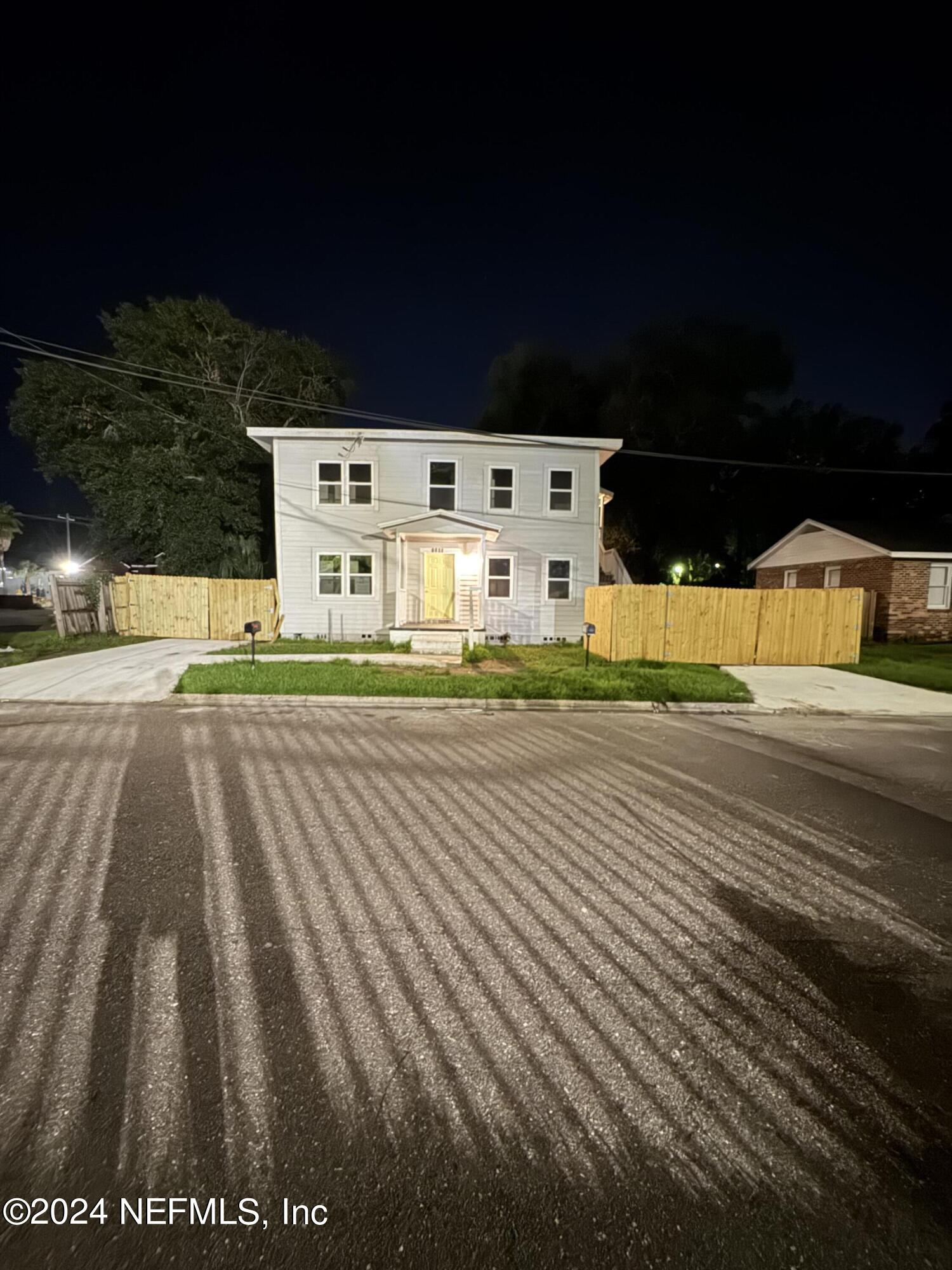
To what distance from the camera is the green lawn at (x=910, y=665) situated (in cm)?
1216

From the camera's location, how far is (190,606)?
18.8 m

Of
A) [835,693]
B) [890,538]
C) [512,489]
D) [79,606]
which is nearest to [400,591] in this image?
[512,489]

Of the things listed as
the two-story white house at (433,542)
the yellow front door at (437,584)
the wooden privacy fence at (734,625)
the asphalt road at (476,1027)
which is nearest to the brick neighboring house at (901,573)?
the wooden privacy fence at (734,625)

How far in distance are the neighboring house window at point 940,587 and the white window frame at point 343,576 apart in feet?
67.9

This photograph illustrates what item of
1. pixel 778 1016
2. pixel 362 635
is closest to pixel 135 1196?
pixel 778 1016

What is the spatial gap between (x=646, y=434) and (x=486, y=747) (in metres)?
37.5

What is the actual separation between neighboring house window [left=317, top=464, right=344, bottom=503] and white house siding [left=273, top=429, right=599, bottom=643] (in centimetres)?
20

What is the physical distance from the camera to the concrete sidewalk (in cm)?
930

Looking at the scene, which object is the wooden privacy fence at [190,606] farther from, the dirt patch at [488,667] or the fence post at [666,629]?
the fence post at [666,629]

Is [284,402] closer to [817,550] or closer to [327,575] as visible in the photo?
[327,575]

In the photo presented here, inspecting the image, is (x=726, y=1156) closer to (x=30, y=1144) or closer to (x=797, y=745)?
(x=30, y=1144)

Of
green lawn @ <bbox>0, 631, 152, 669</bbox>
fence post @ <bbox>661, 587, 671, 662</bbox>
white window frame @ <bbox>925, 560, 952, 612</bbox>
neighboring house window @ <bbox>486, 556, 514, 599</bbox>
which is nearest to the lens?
green lawn @ <bbox>0, 631, 152, 669</bbox>

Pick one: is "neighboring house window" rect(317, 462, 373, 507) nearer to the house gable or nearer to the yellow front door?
the yellow front door

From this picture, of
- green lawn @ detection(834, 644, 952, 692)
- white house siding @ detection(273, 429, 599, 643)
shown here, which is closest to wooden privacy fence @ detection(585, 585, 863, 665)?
green lawn @ detection(834, 644, 952, 692)
